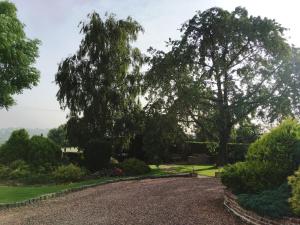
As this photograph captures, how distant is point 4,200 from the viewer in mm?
14453

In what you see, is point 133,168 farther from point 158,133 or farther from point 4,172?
point 4,172

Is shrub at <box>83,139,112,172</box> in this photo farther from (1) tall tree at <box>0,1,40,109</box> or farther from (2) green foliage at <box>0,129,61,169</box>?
(1) tall tree at <box>0,1,40,109</box>

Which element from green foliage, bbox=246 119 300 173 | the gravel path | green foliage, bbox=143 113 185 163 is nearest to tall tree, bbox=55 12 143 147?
green foliage, bbox=143 113 185 163

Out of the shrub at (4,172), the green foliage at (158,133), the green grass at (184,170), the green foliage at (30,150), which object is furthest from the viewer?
the green foliage at (158,133)

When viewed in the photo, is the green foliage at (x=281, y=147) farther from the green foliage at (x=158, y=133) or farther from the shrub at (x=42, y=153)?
the shrub at (x=42, y=153)

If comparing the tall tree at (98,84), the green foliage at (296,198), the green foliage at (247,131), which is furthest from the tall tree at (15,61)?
the green foliage at (296,198)

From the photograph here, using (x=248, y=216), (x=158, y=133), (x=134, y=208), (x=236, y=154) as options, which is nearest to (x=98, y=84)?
(x=158, y=133)

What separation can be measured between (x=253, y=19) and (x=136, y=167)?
11741 millimetres

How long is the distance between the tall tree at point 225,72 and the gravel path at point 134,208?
33.7ft

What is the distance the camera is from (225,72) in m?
25.4

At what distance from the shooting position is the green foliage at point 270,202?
8723 millimetres

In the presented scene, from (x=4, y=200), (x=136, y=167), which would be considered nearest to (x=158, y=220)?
(x=4, y=200)

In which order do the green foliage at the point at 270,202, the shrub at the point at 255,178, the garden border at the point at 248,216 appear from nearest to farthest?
1. the garden border at the point at 248,216
2. the green foliage at the point at 270,202
3. the shrub at the point at 255,178

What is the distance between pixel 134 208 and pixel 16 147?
15841 mm
